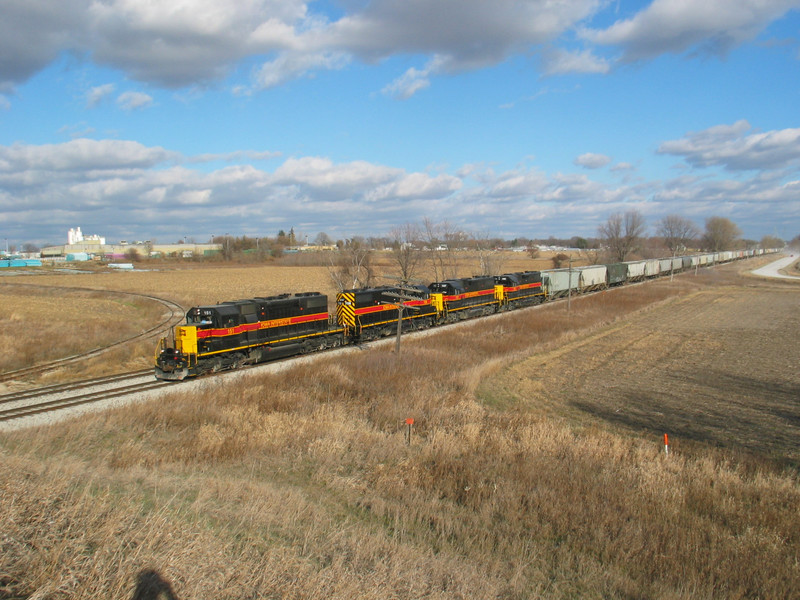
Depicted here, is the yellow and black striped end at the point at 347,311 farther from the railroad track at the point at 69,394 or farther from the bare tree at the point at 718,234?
the bare tree at the point at 718,234

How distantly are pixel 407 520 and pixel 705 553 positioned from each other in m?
4.57

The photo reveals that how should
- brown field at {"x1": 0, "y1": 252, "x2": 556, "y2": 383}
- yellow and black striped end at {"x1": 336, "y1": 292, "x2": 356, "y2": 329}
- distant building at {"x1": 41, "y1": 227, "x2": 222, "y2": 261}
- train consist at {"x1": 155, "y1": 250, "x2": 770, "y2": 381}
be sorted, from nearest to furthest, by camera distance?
train consist at {"x1": 155, "y1": 250, "x2": 770, "y2": 381}, brown field at {"x1": 0, "y1": 252, "x2": 556, "y2": 383}, yellow and black striped end at {"x1": 336, "y1": 292, "x2": 356, "y2": 329}, distant building at {"x1": 41, "y1": 227, "x2": 222, "y2": 261}

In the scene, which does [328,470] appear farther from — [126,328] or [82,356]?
[126,328]

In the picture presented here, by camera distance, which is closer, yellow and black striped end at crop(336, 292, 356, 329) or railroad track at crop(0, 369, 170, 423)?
railroad track at crop(0, 369, 170, 423)

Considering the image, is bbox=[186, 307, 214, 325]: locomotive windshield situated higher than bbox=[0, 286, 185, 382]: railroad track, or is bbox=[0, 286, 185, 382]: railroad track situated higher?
bbox=[186, 307, 214, 325]: locomotive windshield

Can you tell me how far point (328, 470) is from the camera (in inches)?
415

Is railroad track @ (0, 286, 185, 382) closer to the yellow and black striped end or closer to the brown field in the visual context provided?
the brown field

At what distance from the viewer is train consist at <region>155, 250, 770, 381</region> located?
2003 centimetres

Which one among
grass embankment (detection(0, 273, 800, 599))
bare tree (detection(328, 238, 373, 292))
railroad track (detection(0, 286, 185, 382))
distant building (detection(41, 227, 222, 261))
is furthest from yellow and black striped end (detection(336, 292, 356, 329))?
distant building (detection(41, 227, 222, 261))

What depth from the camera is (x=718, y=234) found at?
178 m

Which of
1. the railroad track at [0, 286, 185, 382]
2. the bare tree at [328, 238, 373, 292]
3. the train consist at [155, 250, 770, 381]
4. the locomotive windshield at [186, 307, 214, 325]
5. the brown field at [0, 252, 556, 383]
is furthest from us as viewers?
the bare tree at [328, 238, 373, 292]

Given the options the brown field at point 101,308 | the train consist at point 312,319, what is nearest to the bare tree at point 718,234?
the brown field at point 101,308

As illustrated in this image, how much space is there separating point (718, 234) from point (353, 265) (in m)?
177

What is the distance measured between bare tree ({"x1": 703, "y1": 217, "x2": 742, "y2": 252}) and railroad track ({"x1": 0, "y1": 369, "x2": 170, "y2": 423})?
19782cm
